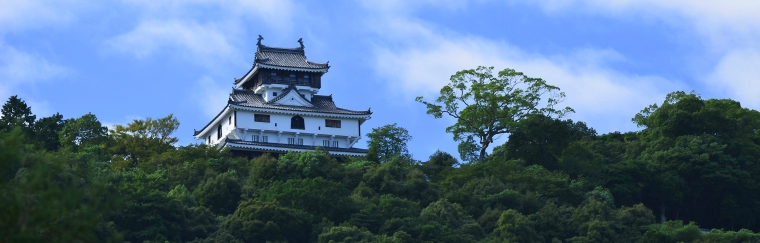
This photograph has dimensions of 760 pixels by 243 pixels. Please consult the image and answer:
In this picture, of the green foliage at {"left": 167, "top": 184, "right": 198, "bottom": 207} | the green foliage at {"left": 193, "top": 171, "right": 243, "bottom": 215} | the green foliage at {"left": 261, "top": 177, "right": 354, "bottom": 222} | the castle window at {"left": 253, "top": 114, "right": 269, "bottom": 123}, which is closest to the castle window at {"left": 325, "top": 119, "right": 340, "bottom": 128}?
the castle window at {"left": 253, "top": 114, "right": 269, "bottom": 123}

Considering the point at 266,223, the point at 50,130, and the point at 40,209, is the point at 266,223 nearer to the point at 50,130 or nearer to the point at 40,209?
the point at 50,130

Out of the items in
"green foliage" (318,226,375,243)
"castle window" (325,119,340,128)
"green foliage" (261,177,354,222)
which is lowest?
Result: "green foliage" (318,226,375,243)

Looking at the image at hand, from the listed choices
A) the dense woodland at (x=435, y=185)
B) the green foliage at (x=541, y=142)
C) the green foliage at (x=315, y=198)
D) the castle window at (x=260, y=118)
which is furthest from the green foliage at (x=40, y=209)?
the castle window at (x=260, y=118)

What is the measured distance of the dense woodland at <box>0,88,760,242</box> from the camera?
48.2 meters

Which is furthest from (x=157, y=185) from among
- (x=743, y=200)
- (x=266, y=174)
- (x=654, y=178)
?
(x=743, y=200)

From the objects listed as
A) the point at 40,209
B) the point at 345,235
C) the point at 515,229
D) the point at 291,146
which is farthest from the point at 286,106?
the point at 40,209

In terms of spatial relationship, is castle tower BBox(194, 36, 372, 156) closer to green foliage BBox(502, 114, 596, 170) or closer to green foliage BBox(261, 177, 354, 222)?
green foliage BBox(502, 114, 596, 170)

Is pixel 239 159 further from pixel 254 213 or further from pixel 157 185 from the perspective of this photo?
pixel 254 213

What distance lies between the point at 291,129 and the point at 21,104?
14262mm

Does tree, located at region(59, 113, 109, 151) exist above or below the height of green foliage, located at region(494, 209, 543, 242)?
above

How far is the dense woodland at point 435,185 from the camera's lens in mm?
48219

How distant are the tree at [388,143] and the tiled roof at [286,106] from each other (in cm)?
410

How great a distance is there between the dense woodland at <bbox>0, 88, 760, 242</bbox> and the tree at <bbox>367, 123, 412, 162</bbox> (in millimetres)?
68

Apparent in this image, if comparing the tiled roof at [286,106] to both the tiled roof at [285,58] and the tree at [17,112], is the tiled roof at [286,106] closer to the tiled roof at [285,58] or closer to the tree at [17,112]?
the tiled roof at [285,58]
